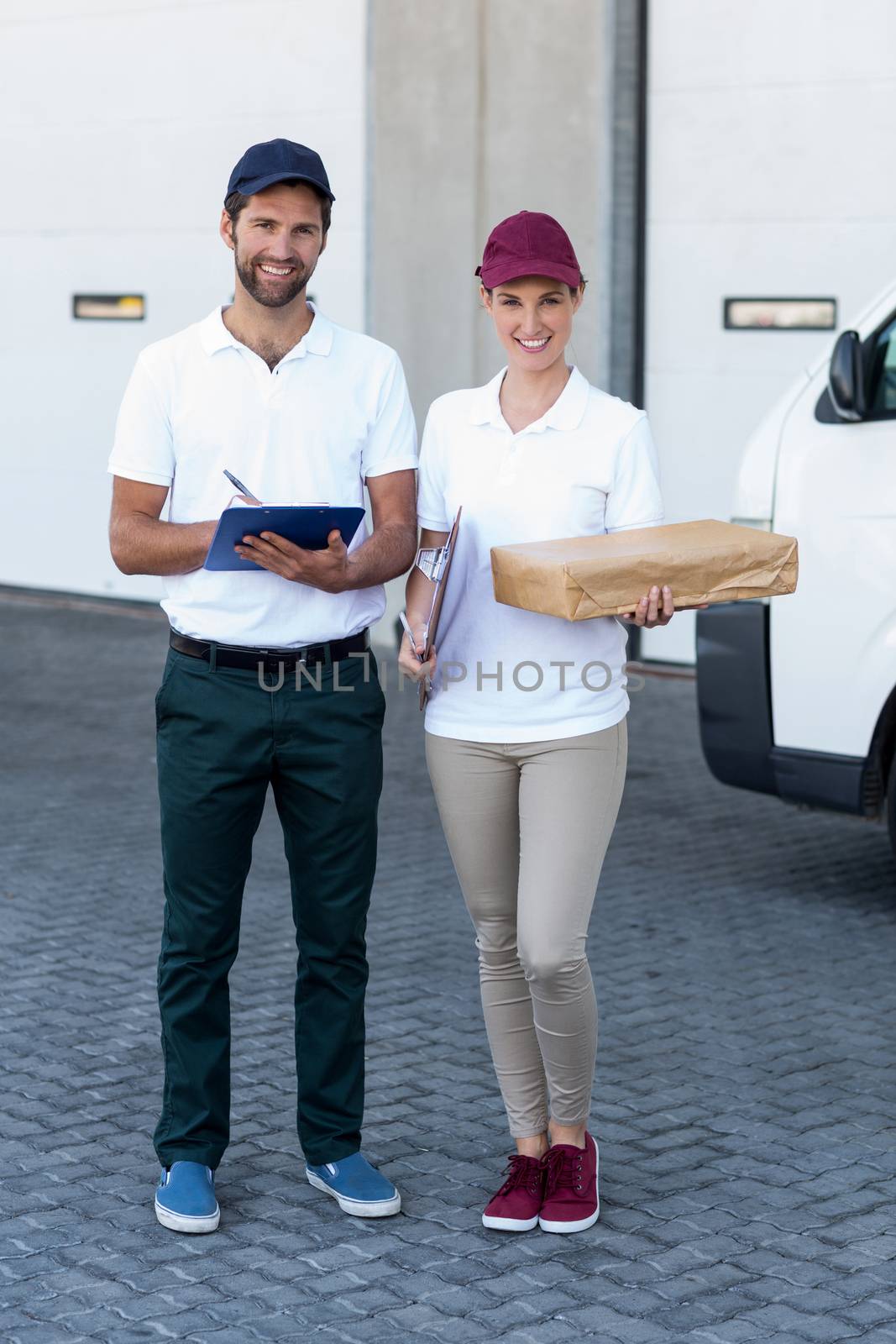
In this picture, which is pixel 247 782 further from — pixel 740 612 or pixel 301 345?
pixel 740 612

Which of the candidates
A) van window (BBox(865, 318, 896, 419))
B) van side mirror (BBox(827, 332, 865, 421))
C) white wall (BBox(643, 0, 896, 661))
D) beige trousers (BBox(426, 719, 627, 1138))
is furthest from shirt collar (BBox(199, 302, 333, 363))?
white wall (BBox(643, 0, 896, 661))

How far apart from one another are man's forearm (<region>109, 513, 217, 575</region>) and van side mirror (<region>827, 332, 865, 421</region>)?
8.80 ft

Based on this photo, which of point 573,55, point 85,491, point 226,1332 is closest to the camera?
point 226,1332

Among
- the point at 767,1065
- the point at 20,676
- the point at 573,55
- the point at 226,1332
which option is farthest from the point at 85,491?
the point at 226,1332

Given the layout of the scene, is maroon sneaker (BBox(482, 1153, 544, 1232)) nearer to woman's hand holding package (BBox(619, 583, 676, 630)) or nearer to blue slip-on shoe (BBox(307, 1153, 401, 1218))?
blue slip-on shoe (BBox(307, 1153, 401, 1218))

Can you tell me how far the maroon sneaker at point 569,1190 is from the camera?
12.2 feet

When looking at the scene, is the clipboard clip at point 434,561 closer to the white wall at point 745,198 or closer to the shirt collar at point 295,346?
the shirt collar at point 295,346

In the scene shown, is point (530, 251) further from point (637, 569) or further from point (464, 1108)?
point (464, 1108)

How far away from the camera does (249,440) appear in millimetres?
3604

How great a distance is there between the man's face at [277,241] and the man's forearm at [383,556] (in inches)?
18.8

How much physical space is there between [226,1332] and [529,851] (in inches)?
40.0

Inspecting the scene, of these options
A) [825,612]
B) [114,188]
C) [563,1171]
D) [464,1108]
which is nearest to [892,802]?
[825,612]

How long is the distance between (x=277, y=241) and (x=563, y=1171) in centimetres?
189

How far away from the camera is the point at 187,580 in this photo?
367cm
